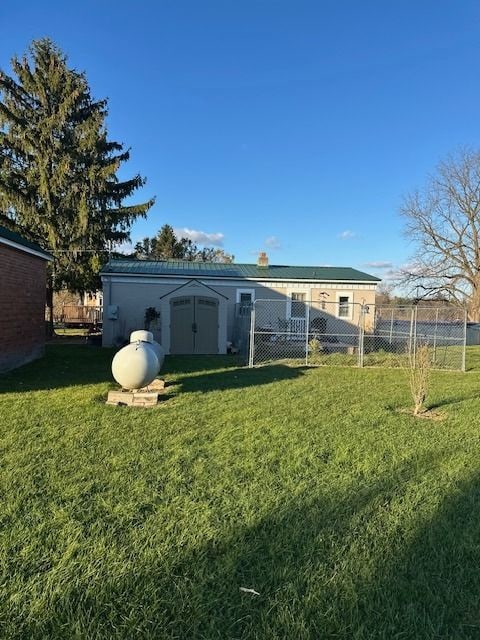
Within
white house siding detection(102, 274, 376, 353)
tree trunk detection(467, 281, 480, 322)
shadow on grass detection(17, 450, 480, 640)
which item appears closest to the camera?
shadow on grass detection(17, 450, 480, 640)

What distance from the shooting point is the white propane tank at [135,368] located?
7352mm

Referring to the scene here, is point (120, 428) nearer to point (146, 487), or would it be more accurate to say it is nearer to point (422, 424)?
→ point (146, 487)

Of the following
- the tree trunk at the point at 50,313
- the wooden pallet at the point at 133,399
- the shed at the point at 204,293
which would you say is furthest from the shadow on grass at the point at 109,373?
the tree trunk at the point at 50,313

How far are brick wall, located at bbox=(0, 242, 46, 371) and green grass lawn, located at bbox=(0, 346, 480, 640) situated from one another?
4311 millimetres

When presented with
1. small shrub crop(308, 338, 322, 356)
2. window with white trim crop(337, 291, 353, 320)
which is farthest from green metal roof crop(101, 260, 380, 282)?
small shrub crop(308, 338, 322, 356)

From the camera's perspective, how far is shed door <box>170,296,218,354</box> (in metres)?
16.1

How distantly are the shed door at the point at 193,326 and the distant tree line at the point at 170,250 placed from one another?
94.2 ft

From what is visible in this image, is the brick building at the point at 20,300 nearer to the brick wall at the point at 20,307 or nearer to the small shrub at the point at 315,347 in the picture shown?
the brick wall at the point at 20,307

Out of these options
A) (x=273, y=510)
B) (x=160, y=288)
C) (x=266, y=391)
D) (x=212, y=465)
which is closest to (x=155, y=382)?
(x=266, y=391)

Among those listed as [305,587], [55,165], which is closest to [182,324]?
[55,165]

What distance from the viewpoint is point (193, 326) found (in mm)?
16297

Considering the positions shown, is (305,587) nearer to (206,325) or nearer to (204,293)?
(206,325)

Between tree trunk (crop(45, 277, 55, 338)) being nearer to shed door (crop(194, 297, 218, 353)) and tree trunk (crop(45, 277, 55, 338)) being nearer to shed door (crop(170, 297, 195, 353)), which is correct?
shed door (crop(170, 297, 195, 353))

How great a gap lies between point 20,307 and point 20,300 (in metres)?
0.18
